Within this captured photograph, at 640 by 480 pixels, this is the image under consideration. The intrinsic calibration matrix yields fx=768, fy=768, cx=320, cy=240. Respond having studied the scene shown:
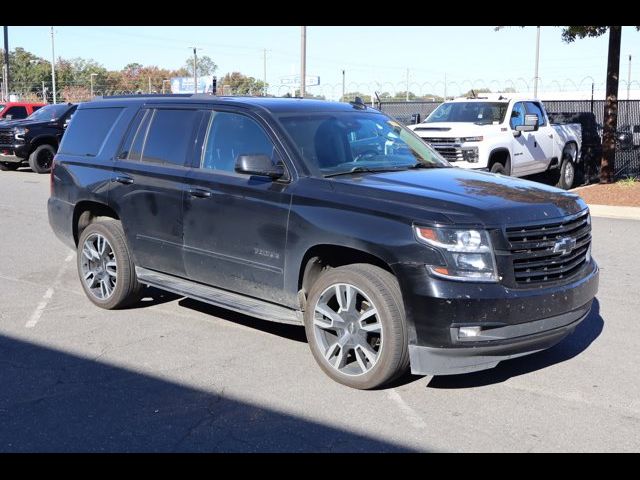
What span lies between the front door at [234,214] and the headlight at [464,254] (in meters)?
1.25

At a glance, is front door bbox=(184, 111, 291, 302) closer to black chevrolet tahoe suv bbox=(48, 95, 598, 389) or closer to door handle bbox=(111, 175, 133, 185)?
black chevrolet tahoe suv bbox=(48, 95, 598, 389)

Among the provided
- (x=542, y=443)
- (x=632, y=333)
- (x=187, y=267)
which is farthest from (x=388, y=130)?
(x=542, y=443)

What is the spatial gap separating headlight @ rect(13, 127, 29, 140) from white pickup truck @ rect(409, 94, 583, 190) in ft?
40.9

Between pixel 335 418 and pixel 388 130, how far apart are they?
2.78 metres

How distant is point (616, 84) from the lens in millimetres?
16594

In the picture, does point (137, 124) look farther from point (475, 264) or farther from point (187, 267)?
point (475, 264)

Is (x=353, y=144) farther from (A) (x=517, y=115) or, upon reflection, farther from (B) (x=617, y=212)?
(A) (x=517, y=115)

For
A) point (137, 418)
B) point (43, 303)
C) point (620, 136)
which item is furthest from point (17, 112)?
point (137, 418)

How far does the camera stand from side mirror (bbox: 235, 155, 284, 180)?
545cm

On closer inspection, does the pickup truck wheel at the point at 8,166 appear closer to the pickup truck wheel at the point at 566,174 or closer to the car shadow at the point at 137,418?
the pickup truck wheel at the point at 566,174

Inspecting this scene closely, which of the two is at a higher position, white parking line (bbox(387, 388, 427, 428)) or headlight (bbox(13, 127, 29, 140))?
headlight (bbox(13, 127, 29, 140))

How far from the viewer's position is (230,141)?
6.09 meters

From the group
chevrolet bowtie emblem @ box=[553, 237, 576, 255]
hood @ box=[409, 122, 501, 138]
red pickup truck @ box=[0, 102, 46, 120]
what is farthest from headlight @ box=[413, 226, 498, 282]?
red pickup truck @ box=[0, 102, 46, 120]
